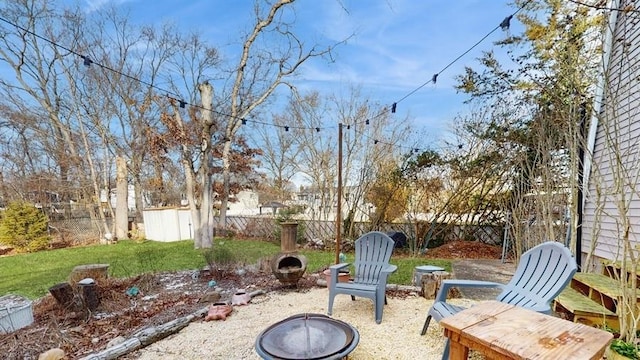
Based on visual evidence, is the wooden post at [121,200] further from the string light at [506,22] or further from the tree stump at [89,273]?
the string light at [506,22]

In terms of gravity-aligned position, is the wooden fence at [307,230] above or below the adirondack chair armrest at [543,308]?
below

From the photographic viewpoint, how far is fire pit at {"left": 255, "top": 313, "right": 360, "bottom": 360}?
1770 mm

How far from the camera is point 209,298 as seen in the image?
366cm

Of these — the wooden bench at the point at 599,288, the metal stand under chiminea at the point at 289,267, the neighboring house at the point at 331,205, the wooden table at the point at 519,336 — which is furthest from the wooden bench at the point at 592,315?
the neighboring house at the point at 331,205

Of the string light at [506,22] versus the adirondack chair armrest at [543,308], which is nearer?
the adirondack chair armrest at [543,308]

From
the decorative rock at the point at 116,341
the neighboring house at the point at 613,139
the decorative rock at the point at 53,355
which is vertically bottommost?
the decorative rock at the point at 116,341

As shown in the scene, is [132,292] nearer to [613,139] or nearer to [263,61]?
[613,139]

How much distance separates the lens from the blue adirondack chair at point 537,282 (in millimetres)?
2107

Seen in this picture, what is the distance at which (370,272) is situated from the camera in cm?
345

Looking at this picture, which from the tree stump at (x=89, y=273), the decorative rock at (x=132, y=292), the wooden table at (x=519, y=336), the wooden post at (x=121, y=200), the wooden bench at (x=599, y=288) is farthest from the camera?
the wooden post at (x=121, y=200)

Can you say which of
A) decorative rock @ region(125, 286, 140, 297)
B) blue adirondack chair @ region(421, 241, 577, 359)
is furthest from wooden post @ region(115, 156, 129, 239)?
blue adirondack chair @ region(421, 241, 577, 359)

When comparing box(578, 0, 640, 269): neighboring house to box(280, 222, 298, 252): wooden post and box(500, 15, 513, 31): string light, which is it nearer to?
box(500, 15, 513, 31): string light

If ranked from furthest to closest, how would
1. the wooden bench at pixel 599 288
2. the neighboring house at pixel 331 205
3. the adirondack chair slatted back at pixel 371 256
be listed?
the neighboring house at pixel 331 205
the adirondack chair slatted back at pixel 371 256
the wooden bench at pixel 599 288

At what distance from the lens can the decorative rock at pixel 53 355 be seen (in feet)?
7.41
